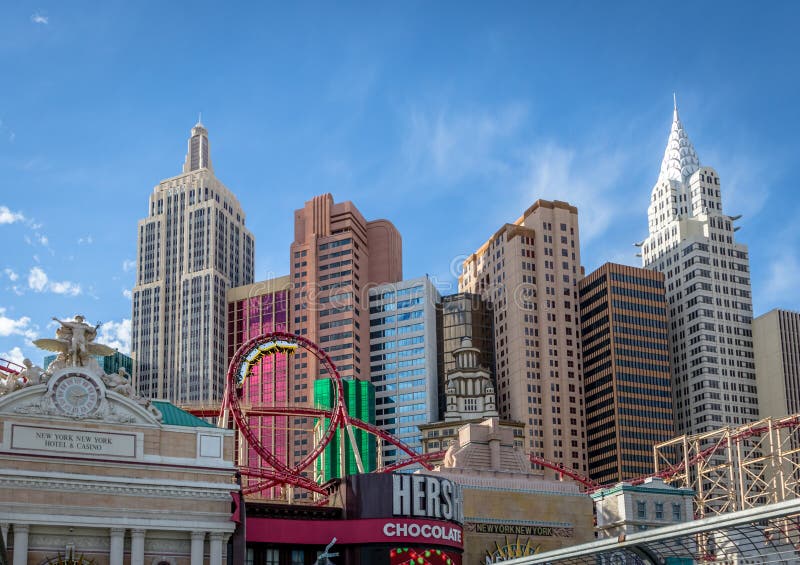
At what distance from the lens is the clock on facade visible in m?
74.6

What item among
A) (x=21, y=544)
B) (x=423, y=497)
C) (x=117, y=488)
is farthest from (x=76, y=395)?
(x=423, y=497)

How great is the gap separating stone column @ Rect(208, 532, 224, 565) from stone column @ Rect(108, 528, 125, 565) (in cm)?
571

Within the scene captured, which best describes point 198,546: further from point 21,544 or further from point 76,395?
point 76,395

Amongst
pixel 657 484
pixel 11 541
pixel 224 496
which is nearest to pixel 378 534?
pixel 224 496

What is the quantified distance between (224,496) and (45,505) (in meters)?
11.6

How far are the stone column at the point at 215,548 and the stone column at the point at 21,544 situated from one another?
1165cm

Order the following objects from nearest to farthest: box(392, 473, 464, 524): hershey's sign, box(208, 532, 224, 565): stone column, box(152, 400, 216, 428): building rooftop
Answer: box(208, 532, 224, 565): stone column
box(152, 400, 216, 428): building rooftop
box(392, 473, 464, 524): hershey's sign

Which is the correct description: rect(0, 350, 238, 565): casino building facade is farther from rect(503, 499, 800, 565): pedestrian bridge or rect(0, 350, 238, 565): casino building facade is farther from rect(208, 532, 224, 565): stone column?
rect(503, 499, 800, 565): pedestrian bridge

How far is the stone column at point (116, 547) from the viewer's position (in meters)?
72.6

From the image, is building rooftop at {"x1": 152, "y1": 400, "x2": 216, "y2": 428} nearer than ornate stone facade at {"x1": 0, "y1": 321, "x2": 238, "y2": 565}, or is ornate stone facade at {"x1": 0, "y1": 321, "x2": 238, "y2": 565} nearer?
ornate stone facade at {"x1": 0, "y1": 321, "x2": 238, "y2": 565}

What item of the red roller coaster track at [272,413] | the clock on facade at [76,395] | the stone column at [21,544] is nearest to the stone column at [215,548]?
the clock on facade at [76,395]

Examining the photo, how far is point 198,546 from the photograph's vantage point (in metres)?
75.1

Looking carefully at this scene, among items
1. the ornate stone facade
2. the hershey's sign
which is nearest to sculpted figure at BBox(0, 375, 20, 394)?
the ornate stone facade

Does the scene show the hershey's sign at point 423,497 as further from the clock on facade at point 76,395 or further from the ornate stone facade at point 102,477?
the clock on facade at point 76,395
